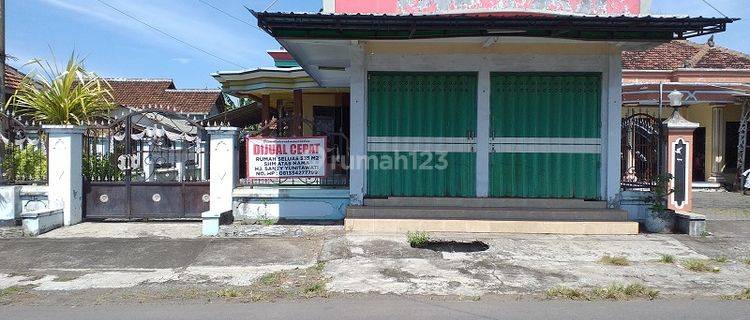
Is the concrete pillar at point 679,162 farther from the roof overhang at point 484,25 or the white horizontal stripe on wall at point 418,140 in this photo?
the white horizontal stripe on wall at point 418,140

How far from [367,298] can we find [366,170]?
4.00m

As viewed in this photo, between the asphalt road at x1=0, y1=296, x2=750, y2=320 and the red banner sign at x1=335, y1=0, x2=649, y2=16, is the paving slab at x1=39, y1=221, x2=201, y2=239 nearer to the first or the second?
the asphalt road at x1=0, y1=296, x2=750, y2=320

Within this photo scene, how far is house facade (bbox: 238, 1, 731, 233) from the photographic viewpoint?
30.4 ft

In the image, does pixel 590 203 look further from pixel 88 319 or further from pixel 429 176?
pixel 88 319

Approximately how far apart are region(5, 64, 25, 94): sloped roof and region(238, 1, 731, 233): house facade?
976 cm

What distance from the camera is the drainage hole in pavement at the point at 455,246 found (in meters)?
8.05

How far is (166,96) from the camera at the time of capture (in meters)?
32.4

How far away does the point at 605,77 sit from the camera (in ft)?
30.9

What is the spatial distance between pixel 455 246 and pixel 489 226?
1106mm

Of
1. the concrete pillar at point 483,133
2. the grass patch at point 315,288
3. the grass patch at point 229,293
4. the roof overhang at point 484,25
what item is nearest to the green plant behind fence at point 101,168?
the roof overhang at point 484,25

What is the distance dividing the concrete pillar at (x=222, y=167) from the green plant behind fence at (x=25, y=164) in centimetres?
323

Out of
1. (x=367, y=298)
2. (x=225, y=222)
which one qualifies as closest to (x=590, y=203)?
(x=367, y=298)

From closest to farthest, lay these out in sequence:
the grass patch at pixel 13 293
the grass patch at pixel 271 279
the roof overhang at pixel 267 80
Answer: the grass patch at pixel 13 293
the grass patch at pixel 271 279
the roof overhang at pixel 267 80

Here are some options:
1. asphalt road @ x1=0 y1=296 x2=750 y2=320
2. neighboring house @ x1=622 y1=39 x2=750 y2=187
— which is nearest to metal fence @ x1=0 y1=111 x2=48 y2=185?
asphalt road @ x1=0 y1=296 x2=750 y2=320
